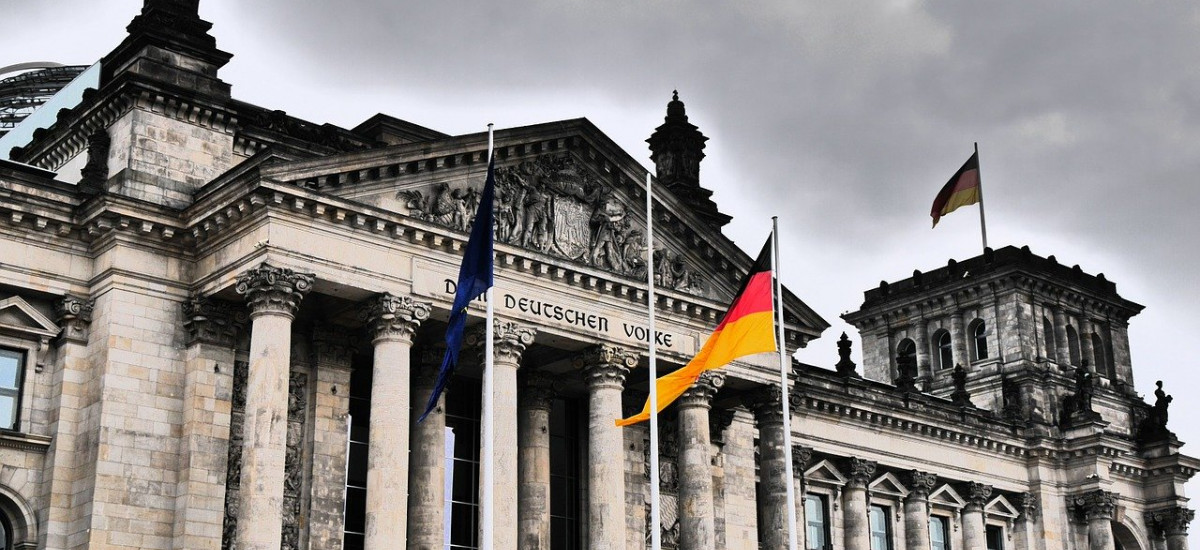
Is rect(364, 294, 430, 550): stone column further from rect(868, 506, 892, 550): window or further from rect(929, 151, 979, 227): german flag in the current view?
rect(929, 151, 979, 227): german flag

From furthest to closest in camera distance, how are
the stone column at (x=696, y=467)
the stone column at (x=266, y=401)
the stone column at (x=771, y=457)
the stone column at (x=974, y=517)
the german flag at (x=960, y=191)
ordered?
1. the german flag at (x=960, y=191)
2. the stone column at (x=974, y=517)
3. the stone column at (x=771, y=457)
4. the stone column at (x=696, y=467)
5. the stone column at (x=266, y=401)

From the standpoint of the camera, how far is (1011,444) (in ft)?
192

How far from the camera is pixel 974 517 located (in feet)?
187

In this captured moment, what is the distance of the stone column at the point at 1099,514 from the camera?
58.7 meters

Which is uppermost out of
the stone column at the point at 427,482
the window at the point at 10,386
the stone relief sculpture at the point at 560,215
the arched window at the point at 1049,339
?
the arched window at the point at 1049,339

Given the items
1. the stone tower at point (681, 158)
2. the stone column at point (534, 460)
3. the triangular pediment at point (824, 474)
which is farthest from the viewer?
the triangular pediment at point (824, 474)

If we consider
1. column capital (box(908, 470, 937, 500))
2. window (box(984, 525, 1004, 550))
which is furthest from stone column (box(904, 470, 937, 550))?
window (box(984, 525, 1004, 550))

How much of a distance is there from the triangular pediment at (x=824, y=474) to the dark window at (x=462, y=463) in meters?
14.7

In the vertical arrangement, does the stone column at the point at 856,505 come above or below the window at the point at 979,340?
below

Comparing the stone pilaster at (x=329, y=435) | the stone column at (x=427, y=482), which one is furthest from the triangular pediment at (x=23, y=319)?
the stone column at (x=427, y=482)

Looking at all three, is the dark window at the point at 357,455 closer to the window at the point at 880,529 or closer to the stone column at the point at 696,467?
the stone column at the point at 696,467

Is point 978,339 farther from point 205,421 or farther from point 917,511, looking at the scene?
point 205,421

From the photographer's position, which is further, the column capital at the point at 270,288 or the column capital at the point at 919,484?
the column capital at the point at 919,484

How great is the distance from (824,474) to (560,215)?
17.2 metres
